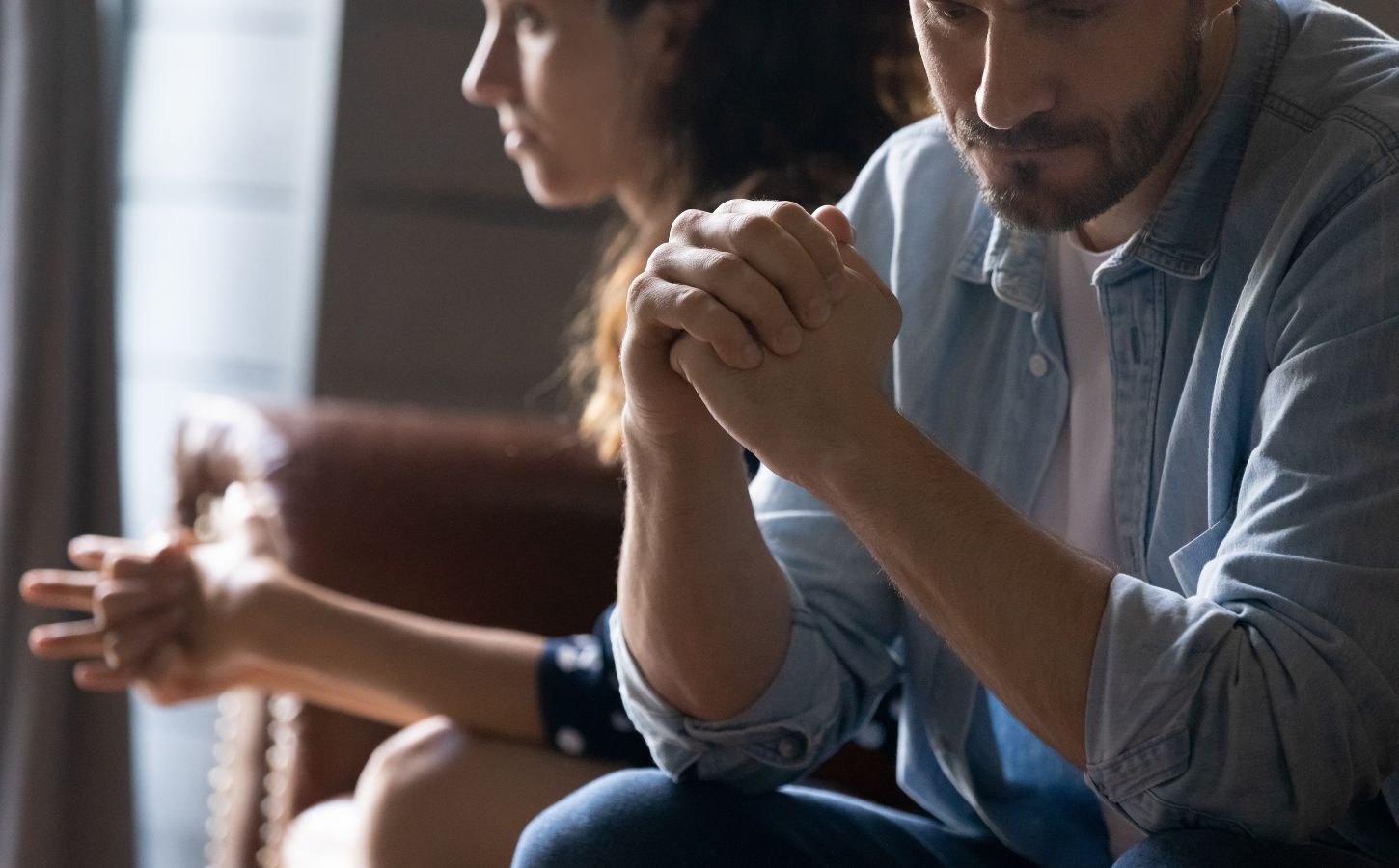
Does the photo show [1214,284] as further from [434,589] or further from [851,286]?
[434,589]

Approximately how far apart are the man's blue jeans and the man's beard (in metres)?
0.40

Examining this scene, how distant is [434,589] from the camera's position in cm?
146

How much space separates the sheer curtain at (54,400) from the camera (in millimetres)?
1931

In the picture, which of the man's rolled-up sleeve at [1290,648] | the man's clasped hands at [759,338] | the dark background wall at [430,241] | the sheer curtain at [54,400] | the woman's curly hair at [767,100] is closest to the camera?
the man's rolled-up sleeve at [1290,648]

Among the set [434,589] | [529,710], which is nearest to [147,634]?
[434,589]

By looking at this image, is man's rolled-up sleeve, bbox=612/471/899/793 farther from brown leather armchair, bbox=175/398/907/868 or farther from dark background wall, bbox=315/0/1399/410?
dark background wall, bbox=315/0/1399/410

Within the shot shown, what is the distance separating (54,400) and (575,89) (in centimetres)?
87

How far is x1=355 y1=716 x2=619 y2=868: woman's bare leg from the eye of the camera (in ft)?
4.02

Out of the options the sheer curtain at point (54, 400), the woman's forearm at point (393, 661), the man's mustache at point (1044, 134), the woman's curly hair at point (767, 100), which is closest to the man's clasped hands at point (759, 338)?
the man's mustache at point (1044, 134)

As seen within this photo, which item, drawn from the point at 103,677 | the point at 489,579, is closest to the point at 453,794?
the point at 489,579

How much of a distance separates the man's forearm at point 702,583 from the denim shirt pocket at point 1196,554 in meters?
0.26

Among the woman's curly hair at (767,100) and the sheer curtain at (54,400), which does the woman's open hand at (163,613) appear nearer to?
the woman's curly hair at (767,100)

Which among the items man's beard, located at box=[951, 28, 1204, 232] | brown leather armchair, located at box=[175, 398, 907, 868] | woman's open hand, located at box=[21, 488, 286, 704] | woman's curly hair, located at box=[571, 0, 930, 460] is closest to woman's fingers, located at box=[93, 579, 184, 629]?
woman's open hand, located at box=[21, 488, 286, 704]

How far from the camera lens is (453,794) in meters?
1.25
